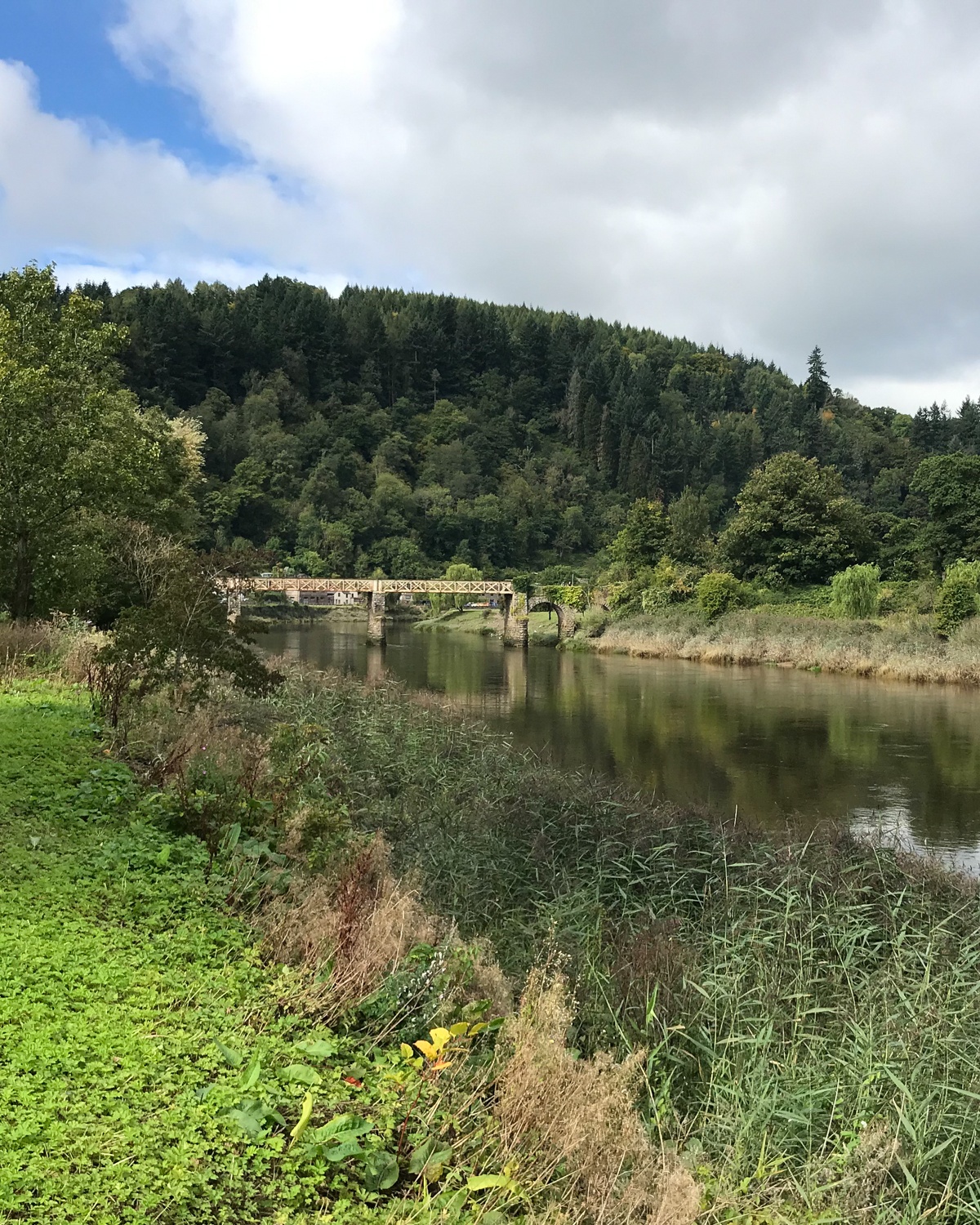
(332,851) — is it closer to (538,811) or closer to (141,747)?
(141,747)

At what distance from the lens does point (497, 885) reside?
9016 millimetres

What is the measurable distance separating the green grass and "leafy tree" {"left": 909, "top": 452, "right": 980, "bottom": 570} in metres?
49.7

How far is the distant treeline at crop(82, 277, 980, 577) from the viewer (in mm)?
99000

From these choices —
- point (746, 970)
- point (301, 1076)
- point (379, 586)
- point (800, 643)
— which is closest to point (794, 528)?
point (800, 643)

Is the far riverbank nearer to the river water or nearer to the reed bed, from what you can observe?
the river water

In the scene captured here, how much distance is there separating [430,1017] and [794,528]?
52.2 meters

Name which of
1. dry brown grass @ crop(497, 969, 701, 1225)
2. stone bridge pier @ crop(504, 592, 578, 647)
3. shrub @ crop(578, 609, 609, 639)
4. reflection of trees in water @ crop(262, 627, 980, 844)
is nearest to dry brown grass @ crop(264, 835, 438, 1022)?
dry brown grass @ crop(497, 969, 701, 1225)

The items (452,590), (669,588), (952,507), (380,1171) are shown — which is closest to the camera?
(380,1171)

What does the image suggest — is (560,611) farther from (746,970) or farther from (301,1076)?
(301,1076)

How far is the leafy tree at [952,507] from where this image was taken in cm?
4869

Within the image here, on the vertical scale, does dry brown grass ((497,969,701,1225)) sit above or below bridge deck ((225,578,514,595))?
below

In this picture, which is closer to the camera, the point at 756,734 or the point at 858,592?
the point at 756,734

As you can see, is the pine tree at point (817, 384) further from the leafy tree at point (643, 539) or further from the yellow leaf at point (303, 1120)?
the yellow leaf at point (303, 1120)

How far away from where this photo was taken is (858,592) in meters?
45.8
